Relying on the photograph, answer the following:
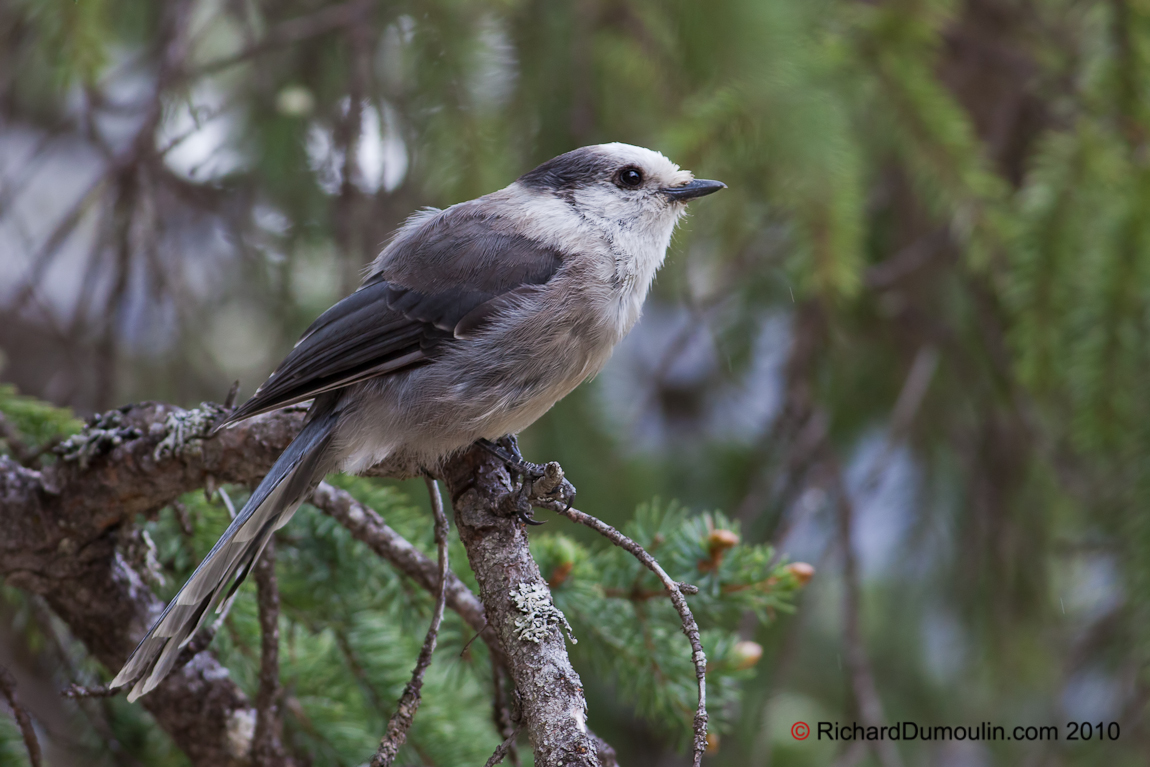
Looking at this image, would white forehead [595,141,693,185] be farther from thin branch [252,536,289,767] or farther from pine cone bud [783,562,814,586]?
thin branch [252,536,289,767]

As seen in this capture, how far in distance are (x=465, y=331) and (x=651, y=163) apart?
2.31 feet

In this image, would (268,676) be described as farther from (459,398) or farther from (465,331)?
(465,331)

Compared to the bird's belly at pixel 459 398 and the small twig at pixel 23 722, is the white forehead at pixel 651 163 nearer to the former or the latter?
the bird's belly at pixel 459 398

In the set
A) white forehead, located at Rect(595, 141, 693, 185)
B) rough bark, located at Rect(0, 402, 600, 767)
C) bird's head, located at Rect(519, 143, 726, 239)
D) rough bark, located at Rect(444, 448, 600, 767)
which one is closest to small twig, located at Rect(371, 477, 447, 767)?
rough bark, located at Rect(444, 448, 600, 767)

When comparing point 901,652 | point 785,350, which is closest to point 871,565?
point 901,652

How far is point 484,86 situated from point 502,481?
1.30 metres

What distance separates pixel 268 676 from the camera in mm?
1523

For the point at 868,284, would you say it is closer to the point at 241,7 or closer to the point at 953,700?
the point at 953,700

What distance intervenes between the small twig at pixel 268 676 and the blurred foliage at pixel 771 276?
0.82ft

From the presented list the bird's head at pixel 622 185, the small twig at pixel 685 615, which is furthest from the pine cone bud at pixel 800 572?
the bird's head at pixel 622 185

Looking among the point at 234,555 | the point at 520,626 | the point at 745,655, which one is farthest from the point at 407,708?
the point at 745,655

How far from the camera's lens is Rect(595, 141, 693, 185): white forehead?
2.44 meters

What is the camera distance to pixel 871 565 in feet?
13.8

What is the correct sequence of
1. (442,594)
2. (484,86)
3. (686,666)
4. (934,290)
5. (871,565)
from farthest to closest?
1. (871,565)
2. (934,290)
3. (484,86)
4. (686,666)
5. (442,594)
